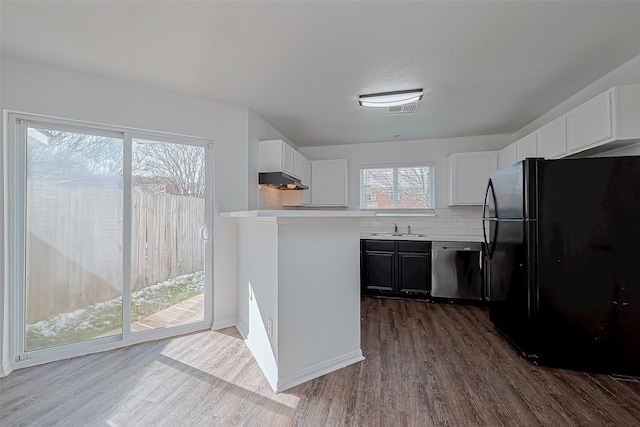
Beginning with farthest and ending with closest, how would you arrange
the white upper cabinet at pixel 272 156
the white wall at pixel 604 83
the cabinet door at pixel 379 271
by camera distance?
the cabinet door at pixel 379 271
the white upper cabinet at pixel 272 156
the white wall at pixel 604 83

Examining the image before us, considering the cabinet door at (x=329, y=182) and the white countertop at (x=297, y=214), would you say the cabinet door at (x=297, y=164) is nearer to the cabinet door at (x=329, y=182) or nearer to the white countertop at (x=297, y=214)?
the cabinet door at (x=329, y=182)

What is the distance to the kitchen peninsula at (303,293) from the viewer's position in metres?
1.89

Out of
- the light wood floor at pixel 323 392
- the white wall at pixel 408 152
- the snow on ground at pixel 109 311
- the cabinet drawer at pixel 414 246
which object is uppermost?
the white wall at pixel 408 152

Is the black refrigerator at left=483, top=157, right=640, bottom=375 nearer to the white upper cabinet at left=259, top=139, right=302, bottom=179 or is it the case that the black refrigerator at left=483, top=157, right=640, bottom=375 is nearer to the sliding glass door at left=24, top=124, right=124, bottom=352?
the white upper cabinet at left=259, top=139, right=302, bottom=179

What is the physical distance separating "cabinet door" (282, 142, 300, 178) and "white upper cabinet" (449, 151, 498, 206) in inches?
95.6

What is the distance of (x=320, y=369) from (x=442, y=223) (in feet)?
10.8

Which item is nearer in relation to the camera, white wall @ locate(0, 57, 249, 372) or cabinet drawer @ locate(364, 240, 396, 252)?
white wall @ locate(0, 57, 249, 372)

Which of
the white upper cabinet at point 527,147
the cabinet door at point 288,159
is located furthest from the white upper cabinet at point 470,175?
the cabinet door at point 288,159

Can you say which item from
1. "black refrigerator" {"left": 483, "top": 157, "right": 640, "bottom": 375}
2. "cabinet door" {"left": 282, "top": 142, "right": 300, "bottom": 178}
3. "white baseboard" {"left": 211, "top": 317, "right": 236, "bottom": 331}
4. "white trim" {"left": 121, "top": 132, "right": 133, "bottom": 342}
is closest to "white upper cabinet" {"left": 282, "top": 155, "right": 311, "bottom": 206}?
"cabinet door" {"left": 282, "top": 142, "right": 300, "bottom": 178}

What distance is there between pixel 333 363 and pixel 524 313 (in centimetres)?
164

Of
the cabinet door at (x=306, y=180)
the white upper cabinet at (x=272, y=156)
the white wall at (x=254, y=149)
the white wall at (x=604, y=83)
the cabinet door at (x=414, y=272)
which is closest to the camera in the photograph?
the white wall at (x=604, y=83)

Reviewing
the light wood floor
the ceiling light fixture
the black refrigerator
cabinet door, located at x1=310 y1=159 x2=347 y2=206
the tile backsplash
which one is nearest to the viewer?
the light wood floor

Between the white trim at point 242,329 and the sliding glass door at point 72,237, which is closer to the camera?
the sliding glass door at point 72,237

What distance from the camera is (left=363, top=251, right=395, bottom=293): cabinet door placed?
4.09 m
